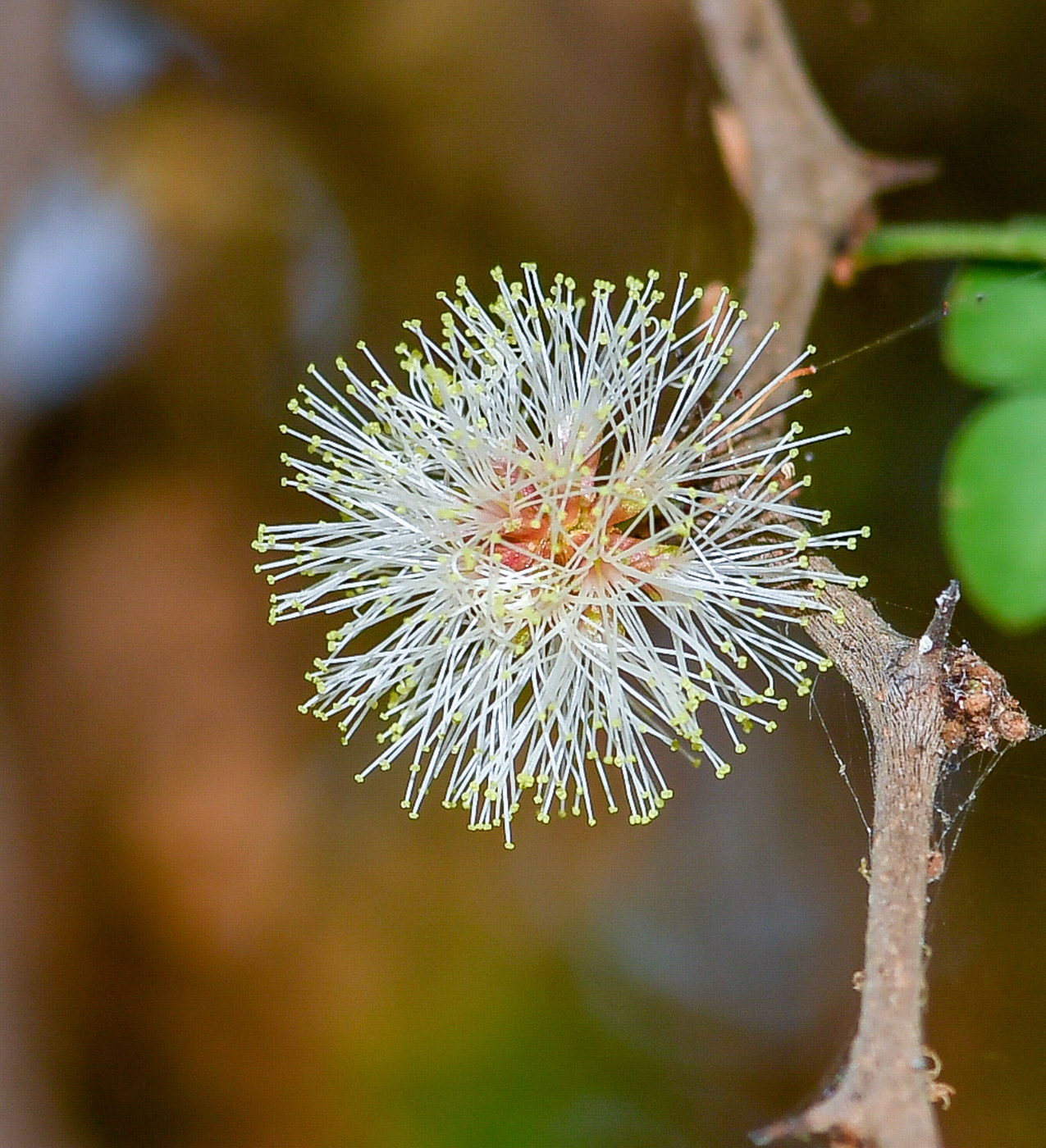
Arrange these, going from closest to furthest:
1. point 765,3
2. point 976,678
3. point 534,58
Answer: point 976,678 → point 765,3 → point 534,58

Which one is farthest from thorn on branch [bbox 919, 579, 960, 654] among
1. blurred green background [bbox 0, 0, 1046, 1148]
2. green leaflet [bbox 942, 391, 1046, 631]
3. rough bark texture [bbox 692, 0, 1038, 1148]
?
blurred green background [bbox 0, 0, 1046, 1148]

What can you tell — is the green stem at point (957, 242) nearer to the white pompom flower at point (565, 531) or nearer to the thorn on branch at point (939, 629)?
the white pompom flower at point (565, 531)

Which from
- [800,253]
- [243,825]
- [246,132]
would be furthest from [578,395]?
[243,825]

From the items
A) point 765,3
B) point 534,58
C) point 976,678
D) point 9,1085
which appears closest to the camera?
point 976,678

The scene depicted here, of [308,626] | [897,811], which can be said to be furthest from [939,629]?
[308,626]

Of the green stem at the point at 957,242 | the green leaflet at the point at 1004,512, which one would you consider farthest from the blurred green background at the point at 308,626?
the green leaflet at the point at 1004,512

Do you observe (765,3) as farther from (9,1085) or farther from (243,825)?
(9,1085)
